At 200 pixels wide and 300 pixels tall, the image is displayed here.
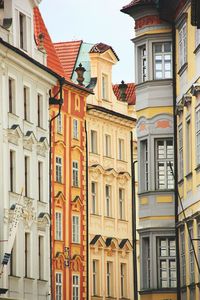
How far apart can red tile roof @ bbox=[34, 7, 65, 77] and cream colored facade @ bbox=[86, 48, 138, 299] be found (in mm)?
4490

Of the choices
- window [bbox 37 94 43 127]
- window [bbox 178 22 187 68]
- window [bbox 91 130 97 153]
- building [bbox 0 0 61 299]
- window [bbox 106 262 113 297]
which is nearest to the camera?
window [bbox 178 22 187 68]

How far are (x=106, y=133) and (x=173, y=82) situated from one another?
3219 cm

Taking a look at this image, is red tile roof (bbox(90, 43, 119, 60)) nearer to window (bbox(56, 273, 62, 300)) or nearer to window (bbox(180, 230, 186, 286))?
window (bbox(56, 273, 62, 300))

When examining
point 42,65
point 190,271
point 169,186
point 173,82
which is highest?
point 42,65

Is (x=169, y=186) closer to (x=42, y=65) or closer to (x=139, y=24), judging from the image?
(x=139, y=24)

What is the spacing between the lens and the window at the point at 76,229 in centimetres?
7175

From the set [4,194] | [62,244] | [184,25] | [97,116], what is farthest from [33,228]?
[184,25]

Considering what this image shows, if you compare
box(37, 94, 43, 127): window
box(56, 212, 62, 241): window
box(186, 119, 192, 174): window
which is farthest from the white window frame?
box(186, 119, 192, 174): window

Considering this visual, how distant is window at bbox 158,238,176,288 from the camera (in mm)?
43969

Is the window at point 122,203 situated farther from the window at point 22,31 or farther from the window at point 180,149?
the window at point 180,149

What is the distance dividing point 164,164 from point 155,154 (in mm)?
402

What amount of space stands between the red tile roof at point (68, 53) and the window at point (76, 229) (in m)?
7.14

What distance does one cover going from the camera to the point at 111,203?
7706 centimetres

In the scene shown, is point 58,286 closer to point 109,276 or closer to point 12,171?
point 109,276
